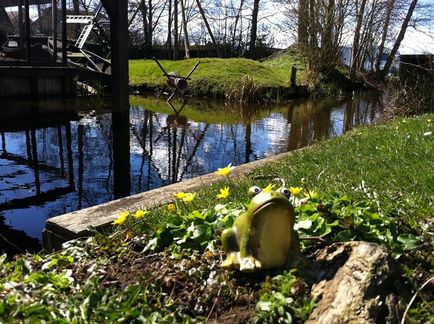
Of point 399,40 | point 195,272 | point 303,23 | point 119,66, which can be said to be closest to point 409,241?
point 195,272

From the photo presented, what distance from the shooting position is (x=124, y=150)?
29.3 ft

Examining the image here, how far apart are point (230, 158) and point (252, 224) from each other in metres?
6.54

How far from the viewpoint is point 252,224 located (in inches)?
72.0

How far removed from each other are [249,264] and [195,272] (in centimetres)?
23

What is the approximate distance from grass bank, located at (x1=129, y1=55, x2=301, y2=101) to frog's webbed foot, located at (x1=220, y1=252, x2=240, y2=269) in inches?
636

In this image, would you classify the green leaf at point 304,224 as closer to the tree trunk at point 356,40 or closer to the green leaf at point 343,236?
the green leaf at point 343,236

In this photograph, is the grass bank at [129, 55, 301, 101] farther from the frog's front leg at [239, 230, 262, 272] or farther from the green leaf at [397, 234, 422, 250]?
the frog's front leg at [239, 230, 262, 272]

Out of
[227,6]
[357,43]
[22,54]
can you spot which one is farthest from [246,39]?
[22,54]

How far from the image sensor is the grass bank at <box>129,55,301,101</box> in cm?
1812

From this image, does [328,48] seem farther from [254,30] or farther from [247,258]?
[247,258]

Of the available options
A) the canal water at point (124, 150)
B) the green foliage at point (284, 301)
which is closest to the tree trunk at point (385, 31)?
the canal water at point (124, 150)

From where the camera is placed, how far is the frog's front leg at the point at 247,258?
184 cm

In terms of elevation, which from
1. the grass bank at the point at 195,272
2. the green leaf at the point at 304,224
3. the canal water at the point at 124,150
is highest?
the green leaf at the point at 304,224

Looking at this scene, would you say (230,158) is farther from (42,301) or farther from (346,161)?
(42,301)
